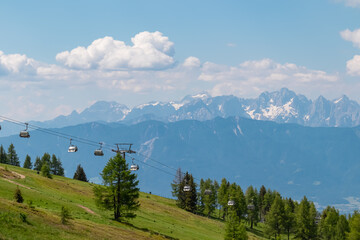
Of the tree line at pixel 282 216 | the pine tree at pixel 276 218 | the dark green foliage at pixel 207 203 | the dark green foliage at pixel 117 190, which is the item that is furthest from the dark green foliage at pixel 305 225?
the dark green foliage at pixel 117 190

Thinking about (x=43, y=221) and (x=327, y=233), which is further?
(x=327, y=233)

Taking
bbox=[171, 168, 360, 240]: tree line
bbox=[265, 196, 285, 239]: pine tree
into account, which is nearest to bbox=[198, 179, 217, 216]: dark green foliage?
bbox=[171, 168, 360, 240]: tree line

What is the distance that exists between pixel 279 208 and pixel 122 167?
3019 inches

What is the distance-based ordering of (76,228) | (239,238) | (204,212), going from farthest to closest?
(204,212) < (239,238) < (76,228)

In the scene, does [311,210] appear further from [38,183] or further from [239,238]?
[38,183]

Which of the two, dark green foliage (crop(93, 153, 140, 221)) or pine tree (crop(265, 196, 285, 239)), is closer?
dark green foliage (crop(93, 153, 140, 221))

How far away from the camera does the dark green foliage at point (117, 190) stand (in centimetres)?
6200

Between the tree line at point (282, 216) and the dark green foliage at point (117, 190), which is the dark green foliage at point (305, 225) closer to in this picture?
the tree line at point (282, 216)

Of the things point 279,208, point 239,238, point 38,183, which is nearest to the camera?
point 239,238

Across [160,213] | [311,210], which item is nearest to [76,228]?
[160,213]

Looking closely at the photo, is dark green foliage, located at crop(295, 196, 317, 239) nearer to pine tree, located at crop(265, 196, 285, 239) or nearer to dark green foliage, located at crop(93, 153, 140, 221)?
pine tree, located at crop(265, 196, 285, 239)

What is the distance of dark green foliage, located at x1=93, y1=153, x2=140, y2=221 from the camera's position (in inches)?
2441

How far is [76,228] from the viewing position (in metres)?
42.2

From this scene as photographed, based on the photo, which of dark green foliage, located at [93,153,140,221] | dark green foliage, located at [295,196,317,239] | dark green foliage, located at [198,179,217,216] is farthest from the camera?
dark green foliage, located at [198,179,217,216]
